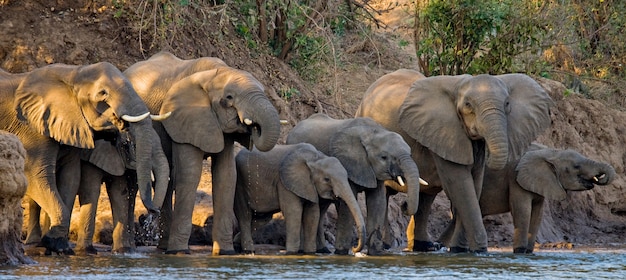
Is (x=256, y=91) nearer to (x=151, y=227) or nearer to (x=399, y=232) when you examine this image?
(x=151, y=227)

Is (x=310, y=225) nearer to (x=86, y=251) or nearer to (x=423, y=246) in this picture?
(x=423, y=246)

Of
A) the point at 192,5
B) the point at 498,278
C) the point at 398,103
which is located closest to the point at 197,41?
the point at 192,5

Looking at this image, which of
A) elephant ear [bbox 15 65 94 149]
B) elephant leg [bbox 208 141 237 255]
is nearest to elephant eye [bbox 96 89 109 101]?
elephant ear [bbox 15 65 94 149]

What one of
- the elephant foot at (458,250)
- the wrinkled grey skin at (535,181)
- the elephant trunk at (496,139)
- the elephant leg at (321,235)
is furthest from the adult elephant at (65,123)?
the wrinkled grey skin at (535,181)

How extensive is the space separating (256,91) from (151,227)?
2.43 meters

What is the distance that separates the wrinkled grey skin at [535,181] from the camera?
18484 millimetres

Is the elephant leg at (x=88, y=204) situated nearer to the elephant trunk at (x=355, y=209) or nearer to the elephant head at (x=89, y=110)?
the elephant head at (x=89, y=110)

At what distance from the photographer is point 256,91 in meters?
16.2

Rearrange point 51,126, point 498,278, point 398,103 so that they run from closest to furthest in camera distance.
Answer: point 498,278 < point 51,126 < point 398,103

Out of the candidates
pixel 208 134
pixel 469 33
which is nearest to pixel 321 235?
pixel 208 134

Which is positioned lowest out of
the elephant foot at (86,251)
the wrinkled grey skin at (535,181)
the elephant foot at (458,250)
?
the elephant foot at (86,251)

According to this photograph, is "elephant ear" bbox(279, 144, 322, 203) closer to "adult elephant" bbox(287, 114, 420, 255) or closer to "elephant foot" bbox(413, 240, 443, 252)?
"adult elephant" bbox(287, 114, 420, 255)

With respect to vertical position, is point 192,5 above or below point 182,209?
above

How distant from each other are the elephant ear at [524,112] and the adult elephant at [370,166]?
141 cm
